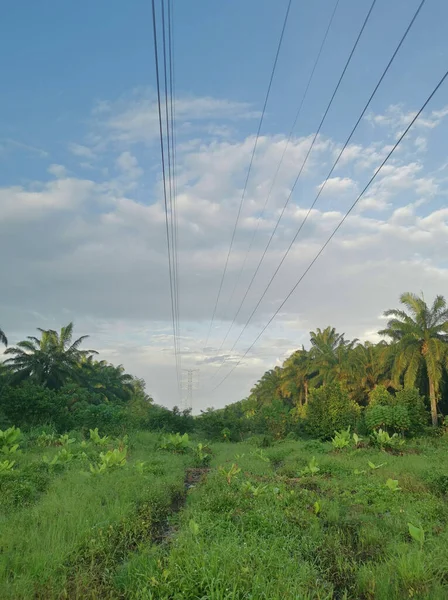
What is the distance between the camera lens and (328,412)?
3116 centimetres

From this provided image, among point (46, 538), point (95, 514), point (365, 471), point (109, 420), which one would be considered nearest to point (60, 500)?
point (95, 514)

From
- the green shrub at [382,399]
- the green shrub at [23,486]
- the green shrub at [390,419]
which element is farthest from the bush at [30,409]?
the green shrub at [382,399]

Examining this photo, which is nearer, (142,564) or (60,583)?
(60,583)

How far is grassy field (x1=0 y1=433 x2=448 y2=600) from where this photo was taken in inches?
175

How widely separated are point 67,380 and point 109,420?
738 inches

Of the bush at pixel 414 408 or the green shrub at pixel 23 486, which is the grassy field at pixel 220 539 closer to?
the green shrub at pixel 23 486

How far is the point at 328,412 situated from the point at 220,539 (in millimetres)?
26975

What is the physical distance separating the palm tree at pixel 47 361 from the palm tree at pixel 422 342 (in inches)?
1266

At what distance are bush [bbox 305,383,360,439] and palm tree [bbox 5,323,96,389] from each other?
25.8m

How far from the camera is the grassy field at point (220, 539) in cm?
445

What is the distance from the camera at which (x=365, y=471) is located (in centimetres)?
1256

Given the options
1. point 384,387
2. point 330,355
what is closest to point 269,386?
point 330,355

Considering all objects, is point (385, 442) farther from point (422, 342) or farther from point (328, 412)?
point (422, 342)

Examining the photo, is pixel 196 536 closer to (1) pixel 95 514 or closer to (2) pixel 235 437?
(1) pixel 95 514
